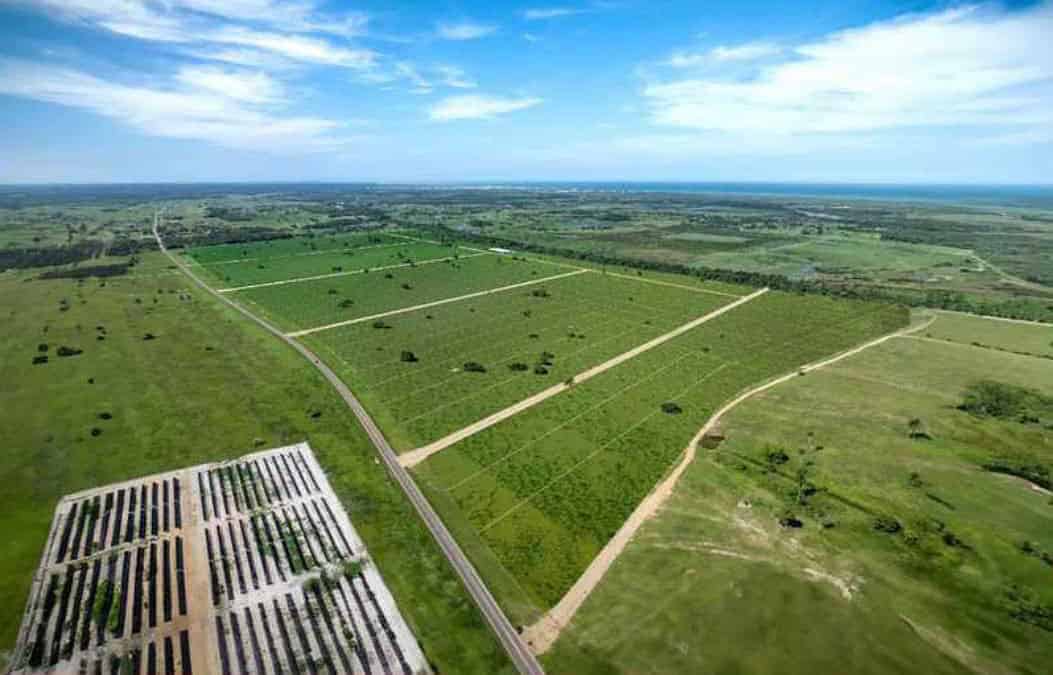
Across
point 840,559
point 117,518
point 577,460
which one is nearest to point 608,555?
point 577,460

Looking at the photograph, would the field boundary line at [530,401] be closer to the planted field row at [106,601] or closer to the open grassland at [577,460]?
the open grassland at [577,460]

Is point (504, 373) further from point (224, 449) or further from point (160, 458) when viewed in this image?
point (160, 458)

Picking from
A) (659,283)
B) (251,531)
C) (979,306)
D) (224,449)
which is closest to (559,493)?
(251,531)

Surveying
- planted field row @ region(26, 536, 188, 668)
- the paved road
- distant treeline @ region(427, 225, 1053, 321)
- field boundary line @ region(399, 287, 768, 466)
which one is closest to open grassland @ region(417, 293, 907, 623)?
the paved road

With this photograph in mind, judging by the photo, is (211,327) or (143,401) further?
(211,327)

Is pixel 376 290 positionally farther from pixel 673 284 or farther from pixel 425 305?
pixel 673 284

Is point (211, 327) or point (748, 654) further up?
point (211, 327)

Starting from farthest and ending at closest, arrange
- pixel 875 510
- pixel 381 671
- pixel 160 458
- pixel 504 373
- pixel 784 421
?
1. pixel 504 373
2. pixel 784 421
3. pixel 160 458
4. pixel 875 510
5. pixel 381 671

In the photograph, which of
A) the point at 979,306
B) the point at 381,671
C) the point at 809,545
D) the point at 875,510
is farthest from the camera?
the point at 979,306
